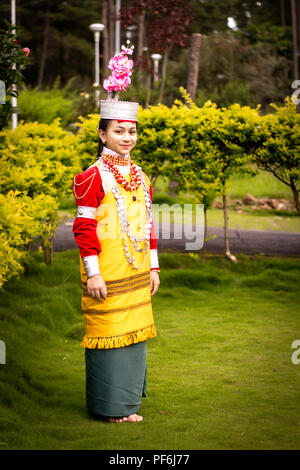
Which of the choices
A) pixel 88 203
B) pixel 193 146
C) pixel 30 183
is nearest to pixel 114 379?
pixel 88 203

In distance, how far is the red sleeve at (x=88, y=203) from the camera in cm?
396

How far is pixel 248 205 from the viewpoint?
14203 mm

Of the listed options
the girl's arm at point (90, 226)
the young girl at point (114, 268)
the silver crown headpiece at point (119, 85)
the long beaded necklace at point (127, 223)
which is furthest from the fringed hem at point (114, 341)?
the silver crown headpiece at point (119, 85)

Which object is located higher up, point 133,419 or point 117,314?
point 117,314

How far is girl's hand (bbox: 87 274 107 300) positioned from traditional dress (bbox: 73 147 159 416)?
4 centimetres

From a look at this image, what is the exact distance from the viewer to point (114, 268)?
160 inches

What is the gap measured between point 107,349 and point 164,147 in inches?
191

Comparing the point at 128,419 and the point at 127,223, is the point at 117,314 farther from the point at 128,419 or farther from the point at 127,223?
the point at 128,419

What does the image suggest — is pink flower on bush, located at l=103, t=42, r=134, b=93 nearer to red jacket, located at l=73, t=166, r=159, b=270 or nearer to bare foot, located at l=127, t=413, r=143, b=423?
red jacket, located at l=73, t=166, r=159, b=270

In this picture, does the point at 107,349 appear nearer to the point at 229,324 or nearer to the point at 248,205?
the point at 229,324

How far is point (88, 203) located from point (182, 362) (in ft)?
6.85

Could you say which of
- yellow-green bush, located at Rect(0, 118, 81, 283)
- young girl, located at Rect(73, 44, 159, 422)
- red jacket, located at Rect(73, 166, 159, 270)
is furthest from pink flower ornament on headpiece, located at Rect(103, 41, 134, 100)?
yellow-green bush, located at Rect(0, 118, 81, 283)

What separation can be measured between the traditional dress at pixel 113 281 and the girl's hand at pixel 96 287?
0.04 m

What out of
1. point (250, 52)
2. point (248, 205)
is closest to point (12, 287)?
point (248, 205)
